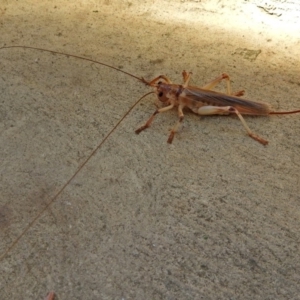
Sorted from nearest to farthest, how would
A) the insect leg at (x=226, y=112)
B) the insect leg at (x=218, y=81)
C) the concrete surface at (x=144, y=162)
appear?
the concrete surface at (x=144, y=162)
the insect leg at (x=226, y=112)
the insect leg at (x=218, y=81)

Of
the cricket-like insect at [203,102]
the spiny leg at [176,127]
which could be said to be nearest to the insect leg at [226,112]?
the cricket-like insect at [203,102]

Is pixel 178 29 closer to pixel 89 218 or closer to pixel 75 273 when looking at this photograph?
pixel 89 218

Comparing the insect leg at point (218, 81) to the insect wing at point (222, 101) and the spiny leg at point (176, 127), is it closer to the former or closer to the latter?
the insect wing at point (222, 101)

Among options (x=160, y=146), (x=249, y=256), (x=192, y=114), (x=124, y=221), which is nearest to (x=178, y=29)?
(x=192, y=114)

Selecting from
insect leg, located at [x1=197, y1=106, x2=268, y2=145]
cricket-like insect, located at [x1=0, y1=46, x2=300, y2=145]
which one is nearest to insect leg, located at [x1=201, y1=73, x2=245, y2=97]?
cricket-like insect, located at [x1=0, y1=46, x2=300, y2=145]

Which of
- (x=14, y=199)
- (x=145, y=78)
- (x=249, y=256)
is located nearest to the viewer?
(x=249, y=256)

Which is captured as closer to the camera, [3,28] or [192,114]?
[192,114]

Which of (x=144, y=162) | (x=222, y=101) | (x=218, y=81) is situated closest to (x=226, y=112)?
(x=222, y=101)

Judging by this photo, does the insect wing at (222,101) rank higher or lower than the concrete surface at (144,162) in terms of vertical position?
higher
